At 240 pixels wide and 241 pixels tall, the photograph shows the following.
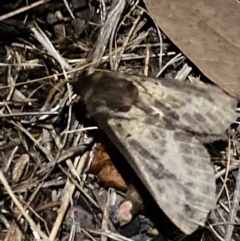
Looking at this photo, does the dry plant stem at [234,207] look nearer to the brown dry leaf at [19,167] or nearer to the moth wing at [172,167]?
the moth wing at [172,167]

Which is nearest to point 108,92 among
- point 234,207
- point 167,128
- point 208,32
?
point 167,128

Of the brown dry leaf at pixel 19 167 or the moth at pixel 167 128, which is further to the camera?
the brown dry leaf at pixel 19 167

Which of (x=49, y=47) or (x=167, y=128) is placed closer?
(x=167, y=128)

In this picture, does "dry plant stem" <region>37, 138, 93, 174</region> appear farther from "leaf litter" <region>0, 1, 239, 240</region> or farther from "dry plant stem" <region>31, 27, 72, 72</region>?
"dry plant stem" <region>31, 27, 72, 72</region>

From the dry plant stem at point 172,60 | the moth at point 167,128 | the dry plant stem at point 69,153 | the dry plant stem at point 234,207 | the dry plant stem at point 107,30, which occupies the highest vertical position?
the dry plant stem at point 107,30

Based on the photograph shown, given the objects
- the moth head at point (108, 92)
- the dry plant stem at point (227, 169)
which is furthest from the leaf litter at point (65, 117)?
the moth head at point (108, 92)

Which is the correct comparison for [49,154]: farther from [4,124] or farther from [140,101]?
[140,101]

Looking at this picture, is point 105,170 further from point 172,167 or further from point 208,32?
point 208,32
